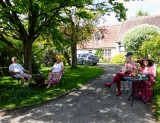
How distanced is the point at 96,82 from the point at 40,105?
5.22m

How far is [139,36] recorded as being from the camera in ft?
110

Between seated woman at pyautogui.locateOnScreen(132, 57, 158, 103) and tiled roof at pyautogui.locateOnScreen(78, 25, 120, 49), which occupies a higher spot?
tiled roof at pyautogui.locateOnScreen(78, 25, 120, 49)

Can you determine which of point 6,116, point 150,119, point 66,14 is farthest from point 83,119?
point 66,14

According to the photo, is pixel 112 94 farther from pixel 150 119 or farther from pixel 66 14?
pixel 66 14

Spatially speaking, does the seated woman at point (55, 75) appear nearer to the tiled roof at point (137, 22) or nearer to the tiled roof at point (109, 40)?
the tiled roof at point (137, 22)

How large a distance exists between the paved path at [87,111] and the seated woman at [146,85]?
1.18 ft

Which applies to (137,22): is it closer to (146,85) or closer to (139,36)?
(139,36)

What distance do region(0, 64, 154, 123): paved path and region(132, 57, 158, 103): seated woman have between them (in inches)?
14.2

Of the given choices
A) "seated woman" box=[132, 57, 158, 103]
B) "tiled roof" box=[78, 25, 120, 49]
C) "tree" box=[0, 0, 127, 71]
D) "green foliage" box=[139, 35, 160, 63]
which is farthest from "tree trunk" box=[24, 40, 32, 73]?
"tiled roof" box=[78, 25, 120, 49]

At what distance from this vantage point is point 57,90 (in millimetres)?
12562

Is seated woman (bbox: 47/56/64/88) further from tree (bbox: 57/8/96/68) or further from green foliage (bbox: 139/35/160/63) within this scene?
tree (bbox: 57/8/96/68)

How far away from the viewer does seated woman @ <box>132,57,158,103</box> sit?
10.5 meters

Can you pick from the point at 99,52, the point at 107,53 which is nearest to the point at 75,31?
the point at 99,52

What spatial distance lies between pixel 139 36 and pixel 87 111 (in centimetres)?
2562
